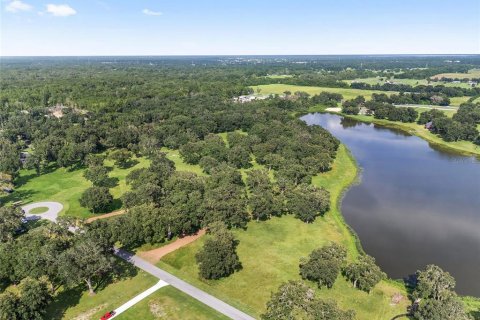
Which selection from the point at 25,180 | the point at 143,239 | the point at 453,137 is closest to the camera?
the point at 143,239

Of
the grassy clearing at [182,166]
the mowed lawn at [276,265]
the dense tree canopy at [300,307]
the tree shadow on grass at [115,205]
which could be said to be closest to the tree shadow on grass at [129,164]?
the grassy clearing at [182,166]

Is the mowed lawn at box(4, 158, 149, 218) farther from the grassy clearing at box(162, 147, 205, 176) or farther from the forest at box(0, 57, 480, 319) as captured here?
the grassy clearing at box(162, 147, 205, 176)

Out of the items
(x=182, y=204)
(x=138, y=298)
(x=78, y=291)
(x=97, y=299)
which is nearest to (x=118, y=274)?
(x=97, y=299)

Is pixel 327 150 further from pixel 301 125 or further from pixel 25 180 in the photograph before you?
pixel 25 180

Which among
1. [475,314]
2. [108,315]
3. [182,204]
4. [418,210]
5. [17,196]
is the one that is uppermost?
[182,204]

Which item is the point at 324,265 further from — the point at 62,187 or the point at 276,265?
the point at 62,187

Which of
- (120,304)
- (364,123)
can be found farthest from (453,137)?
(120,304)

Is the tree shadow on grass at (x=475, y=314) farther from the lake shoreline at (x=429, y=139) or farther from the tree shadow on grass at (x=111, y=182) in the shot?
the lake shoreline at (x=429, y=139)
